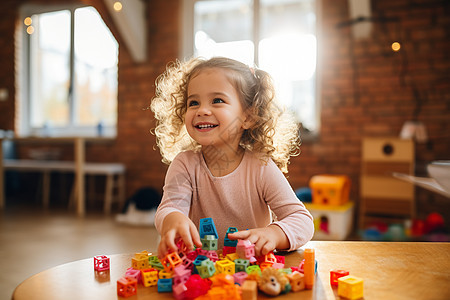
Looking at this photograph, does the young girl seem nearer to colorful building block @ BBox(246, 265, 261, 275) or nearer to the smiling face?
the smiling face

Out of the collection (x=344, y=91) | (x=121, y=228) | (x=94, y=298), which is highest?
(x=344, y=91)

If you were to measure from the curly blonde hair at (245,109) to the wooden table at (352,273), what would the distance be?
1.18 ft

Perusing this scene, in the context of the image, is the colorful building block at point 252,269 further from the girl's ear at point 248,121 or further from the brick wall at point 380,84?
the brick wall at point 380,84

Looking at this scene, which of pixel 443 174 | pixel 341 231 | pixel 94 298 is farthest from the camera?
pixel 341 231

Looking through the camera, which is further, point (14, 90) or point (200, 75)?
point (14, 90)

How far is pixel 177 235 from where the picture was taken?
2.45 feet

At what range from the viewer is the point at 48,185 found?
4809 millimetres

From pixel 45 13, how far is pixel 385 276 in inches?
219

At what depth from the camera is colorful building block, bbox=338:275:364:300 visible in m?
0.53

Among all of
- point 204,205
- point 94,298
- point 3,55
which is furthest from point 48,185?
point 94,298

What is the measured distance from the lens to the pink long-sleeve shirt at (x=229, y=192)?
972mm

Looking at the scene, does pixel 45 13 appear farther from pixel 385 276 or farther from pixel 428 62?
pixel 385 276

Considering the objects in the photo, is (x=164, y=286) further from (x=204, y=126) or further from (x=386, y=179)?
(x=386, y=179)

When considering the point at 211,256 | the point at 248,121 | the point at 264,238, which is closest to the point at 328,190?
the point at 248,121
